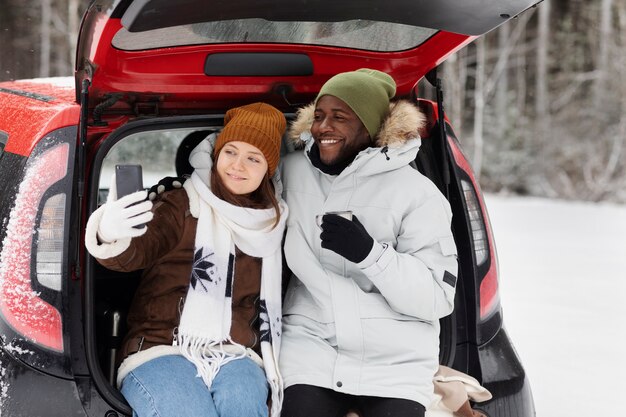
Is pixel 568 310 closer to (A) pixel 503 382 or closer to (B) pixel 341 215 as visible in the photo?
(A) pixel 503 382

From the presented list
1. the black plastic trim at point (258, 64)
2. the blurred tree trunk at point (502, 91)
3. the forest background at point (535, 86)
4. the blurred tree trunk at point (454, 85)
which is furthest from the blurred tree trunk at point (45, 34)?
the black plastic trim at point (258, 64)

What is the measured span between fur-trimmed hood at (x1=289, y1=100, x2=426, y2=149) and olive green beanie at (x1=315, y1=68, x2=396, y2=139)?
0.11ft

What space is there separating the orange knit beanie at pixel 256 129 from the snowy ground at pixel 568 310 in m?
1.89

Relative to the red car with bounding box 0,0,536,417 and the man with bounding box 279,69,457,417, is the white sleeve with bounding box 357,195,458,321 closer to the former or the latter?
the man with bounding box 279,69,457,417

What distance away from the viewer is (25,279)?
2.17m

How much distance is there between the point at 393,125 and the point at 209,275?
77 cm

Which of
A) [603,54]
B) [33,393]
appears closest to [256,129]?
[33,393]

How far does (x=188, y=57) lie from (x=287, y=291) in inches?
33.5

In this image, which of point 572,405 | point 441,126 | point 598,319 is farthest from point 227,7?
point 598,319

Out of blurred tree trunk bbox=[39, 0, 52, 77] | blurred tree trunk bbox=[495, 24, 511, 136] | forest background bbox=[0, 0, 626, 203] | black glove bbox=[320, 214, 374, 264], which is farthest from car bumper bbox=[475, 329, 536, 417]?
blurred tree trunk bbox=[39, 0, 52, 77]

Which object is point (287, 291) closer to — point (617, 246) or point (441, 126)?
point (441, 126)

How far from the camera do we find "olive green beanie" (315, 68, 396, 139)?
2637 mm

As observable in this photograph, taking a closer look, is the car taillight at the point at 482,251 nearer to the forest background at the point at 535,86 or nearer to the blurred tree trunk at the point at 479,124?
the forest background at the point at 535,86

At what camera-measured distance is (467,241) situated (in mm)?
2740
